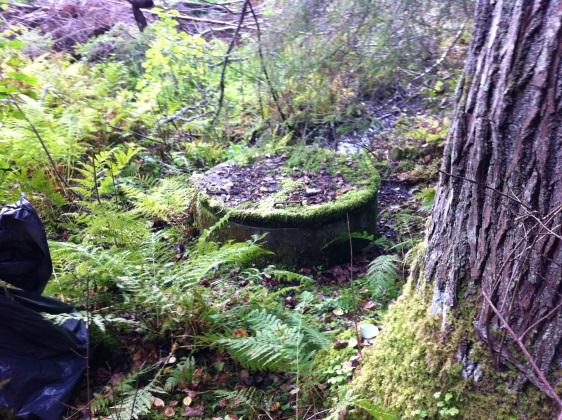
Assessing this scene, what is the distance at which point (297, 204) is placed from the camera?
4.06 metres

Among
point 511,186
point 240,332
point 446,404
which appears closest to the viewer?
point 511,186

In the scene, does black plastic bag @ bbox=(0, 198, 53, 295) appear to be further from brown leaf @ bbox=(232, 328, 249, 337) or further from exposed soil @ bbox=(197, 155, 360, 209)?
exposed soil @ bbox=(197, 155, 360, 209)

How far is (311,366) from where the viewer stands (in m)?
2.47

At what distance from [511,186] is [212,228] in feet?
7.68

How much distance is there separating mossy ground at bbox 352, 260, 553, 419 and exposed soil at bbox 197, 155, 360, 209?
1.99 meters

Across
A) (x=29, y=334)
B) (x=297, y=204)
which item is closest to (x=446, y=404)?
(x=29, y=334)

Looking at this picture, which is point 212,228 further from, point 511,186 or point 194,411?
point 511,186

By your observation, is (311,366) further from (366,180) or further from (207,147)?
(207,147)

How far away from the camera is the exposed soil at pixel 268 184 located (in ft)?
13.6

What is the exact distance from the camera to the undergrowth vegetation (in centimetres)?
265

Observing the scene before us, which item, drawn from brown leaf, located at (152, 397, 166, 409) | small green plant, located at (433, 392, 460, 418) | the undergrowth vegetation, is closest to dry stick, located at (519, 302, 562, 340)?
small green plant, located at (433, 392, 460, 418)

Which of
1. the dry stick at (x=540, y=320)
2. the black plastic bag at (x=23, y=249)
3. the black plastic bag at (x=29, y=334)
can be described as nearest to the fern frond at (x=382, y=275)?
the dry stick at (x=540, y=320)

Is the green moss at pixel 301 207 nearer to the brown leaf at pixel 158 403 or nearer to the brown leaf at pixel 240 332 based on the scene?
the brown leaf at pixel 240 332

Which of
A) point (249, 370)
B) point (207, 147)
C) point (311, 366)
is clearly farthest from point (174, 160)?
point (311, 366)
